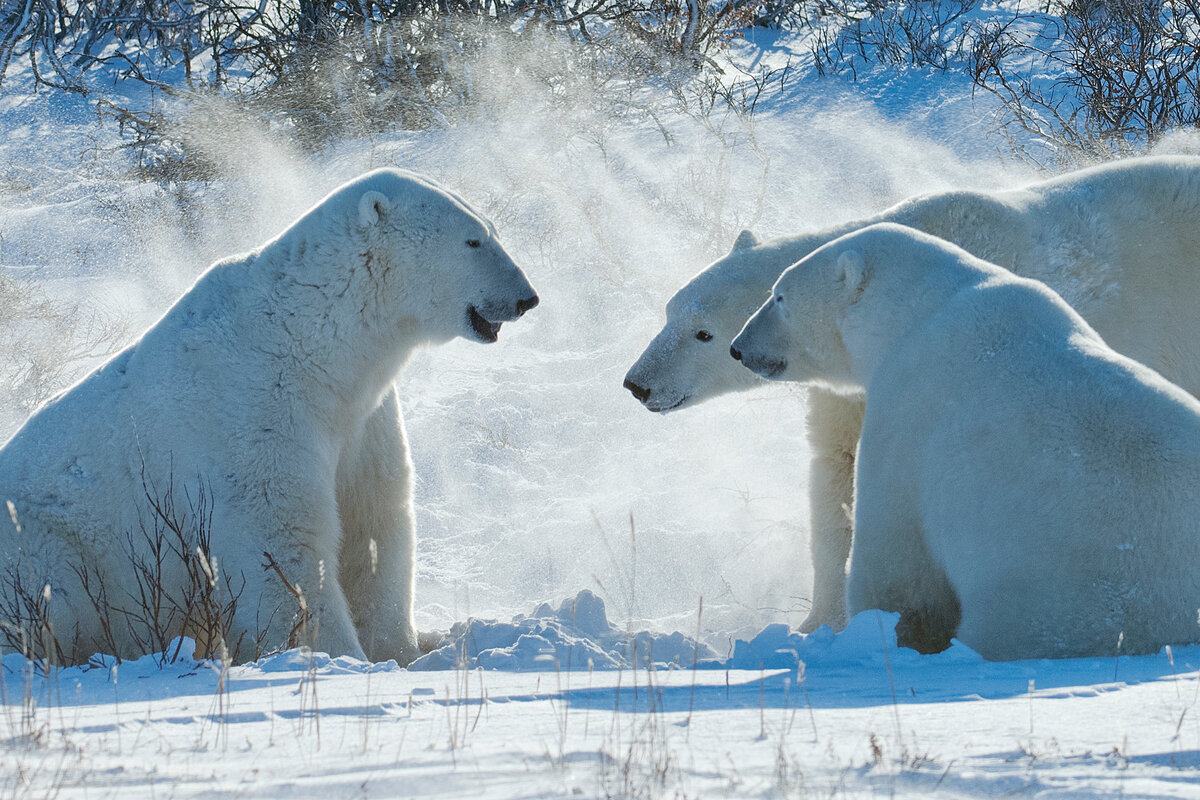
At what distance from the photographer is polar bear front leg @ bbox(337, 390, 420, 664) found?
4.40 metres

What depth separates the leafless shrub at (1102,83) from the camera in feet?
31.9

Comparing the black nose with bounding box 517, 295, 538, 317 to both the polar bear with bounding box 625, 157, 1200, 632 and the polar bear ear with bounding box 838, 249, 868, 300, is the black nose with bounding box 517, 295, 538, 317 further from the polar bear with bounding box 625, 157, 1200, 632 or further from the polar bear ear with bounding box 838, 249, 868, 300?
the polar bear ear with bounding box 838, 249, 868, 300

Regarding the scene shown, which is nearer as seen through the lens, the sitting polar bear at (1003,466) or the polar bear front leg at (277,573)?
the sitting polar bear at (1003,466)

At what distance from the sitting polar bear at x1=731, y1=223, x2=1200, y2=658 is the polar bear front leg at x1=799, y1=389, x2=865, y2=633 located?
2.10 feet

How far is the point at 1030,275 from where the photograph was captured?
4910mm

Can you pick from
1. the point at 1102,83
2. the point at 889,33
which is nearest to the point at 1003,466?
the point at 1102,83

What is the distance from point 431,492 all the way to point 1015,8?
11.6 m

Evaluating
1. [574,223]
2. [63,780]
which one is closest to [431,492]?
[574,223]

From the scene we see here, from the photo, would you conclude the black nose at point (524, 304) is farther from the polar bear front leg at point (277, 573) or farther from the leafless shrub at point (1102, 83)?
the leafless shrub at point (1102, 83)

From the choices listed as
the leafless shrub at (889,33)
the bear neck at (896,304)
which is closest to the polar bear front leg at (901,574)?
the bear neck at (896,304)

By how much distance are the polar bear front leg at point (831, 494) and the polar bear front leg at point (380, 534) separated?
5.02 feet

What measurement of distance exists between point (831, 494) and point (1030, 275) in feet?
3.98

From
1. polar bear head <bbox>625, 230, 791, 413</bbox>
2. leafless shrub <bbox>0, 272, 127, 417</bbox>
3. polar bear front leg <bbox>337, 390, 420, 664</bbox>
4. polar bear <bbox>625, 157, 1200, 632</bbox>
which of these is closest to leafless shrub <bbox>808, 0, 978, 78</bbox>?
leafless shrub <bbox>0, 272, 127, 417</bbox>

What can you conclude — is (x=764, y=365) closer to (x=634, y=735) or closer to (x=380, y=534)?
(x=380, y=534)
